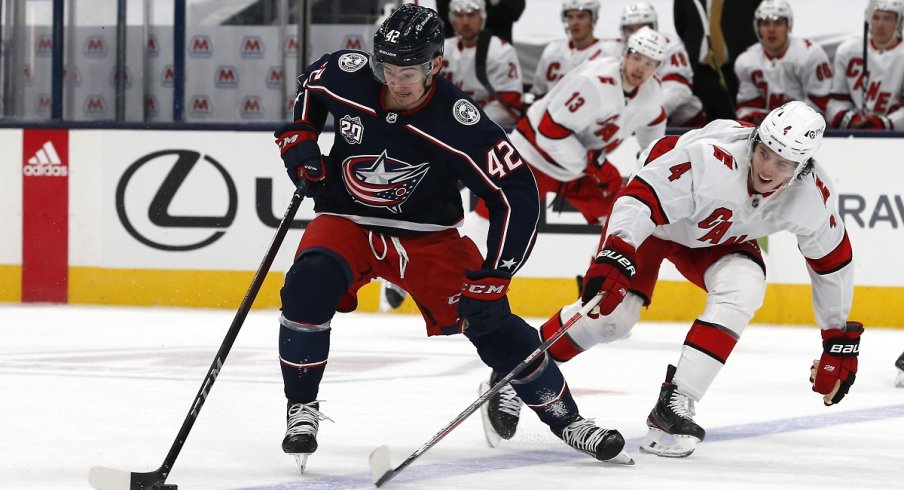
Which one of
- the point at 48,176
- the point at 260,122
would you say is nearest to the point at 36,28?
the point at 48,176

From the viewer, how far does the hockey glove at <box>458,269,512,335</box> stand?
3.24 meters

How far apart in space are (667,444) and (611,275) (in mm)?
467

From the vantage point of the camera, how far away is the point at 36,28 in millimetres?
7867

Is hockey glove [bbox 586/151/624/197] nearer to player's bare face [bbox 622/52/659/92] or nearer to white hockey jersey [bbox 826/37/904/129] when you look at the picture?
player's bare face [bbox 622/52/659/92]

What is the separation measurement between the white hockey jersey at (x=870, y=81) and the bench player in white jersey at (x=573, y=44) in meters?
1.27

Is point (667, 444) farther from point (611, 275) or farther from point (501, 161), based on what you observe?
point (501, 161)

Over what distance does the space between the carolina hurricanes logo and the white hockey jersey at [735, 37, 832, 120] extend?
15.1 feet

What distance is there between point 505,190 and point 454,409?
3.89 feet

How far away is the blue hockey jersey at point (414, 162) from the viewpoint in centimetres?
333

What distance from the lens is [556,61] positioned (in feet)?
27.0

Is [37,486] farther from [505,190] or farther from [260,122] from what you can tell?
[260,122]

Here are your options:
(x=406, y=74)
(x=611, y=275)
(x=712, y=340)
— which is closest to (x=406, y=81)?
(x=406, y=74)

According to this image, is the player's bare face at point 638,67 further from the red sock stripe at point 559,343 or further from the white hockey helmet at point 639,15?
the red sock stripe at point 559,343

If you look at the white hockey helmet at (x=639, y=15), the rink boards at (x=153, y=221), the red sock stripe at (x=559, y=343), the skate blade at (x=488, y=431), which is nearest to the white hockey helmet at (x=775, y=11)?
the white hockey helmet at (x=639, y=15)
